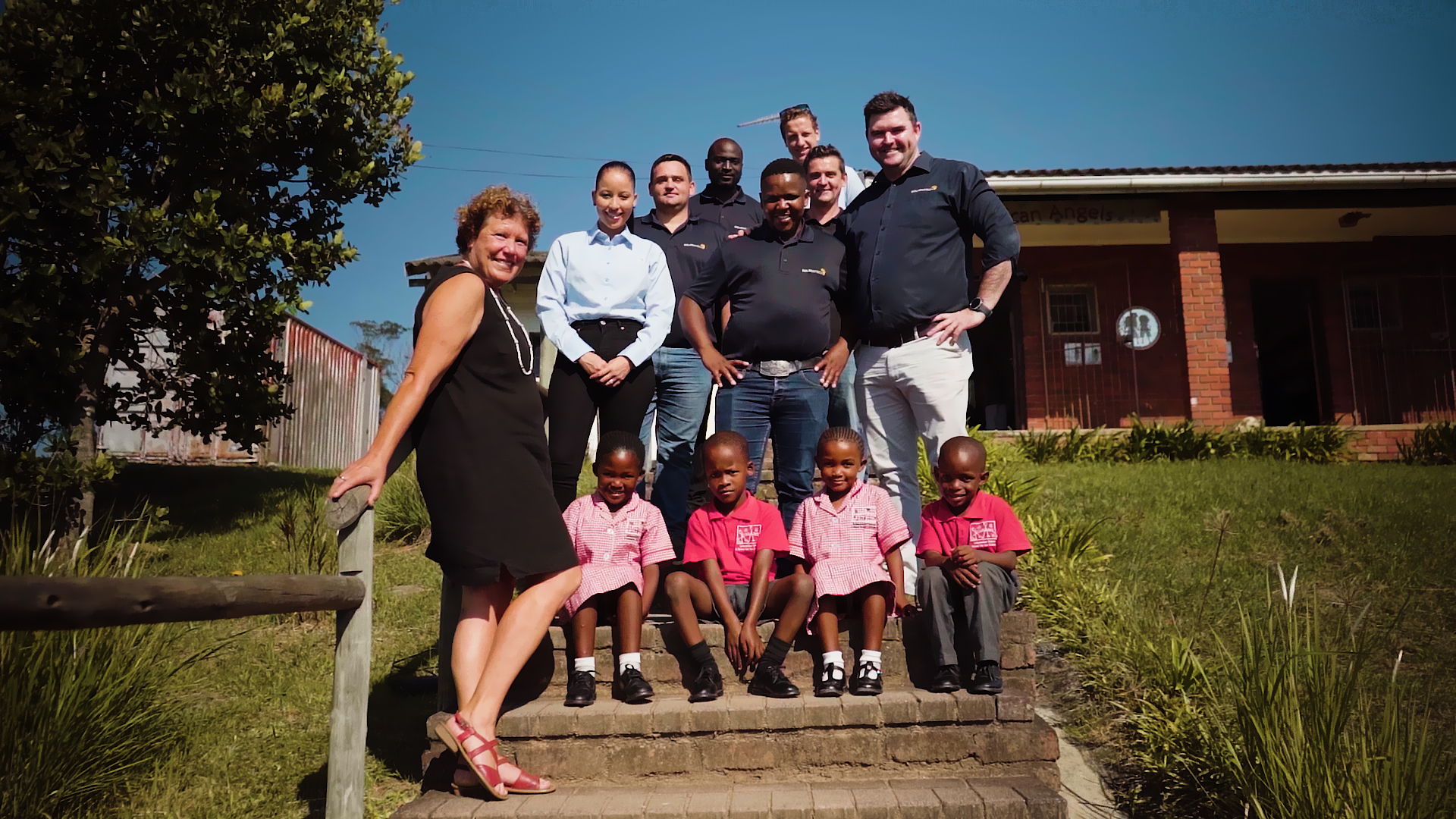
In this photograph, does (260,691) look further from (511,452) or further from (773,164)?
(773,164)

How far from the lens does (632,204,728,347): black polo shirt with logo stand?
4.82m

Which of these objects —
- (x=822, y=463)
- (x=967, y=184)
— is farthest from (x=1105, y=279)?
(x=822, y=463)

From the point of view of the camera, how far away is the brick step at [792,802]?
9.48 feet

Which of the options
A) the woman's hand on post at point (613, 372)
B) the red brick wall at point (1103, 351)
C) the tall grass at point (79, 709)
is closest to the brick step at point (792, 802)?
the tall grass at point (79, 709)

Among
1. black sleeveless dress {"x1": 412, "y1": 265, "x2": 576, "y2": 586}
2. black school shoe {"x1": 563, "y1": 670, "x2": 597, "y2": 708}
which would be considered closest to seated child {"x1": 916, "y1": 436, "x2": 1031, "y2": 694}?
black school shoe {"x1": 563, "y1": 670, "x2": 597, "y2": 708}

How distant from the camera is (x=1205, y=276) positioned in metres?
11.4

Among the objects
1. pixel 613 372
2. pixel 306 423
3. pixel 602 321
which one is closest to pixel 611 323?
pixel 602 321

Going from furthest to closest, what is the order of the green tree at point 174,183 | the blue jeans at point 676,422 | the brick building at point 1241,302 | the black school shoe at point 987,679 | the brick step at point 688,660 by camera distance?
the brick building at point 1241,302 → the green tree at point 174,183 → the blue jeans at point 676,422 → the brick step at point 688,660 → the black school shoe at point 987,679

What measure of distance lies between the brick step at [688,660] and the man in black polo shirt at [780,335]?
75 cm

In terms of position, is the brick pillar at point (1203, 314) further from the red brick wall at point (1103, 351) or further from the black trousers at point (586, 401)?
the black trousers at point (586, 401)

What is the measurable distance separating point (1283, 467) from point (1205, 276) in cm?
→ 330

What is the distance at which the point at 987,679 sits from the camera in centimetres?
334

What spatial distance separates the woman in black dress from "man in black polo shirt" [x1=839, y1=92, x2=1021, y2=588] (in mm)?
1674

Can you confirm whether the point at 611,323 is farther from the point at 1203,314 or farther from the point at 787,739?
the point at 1203,314
